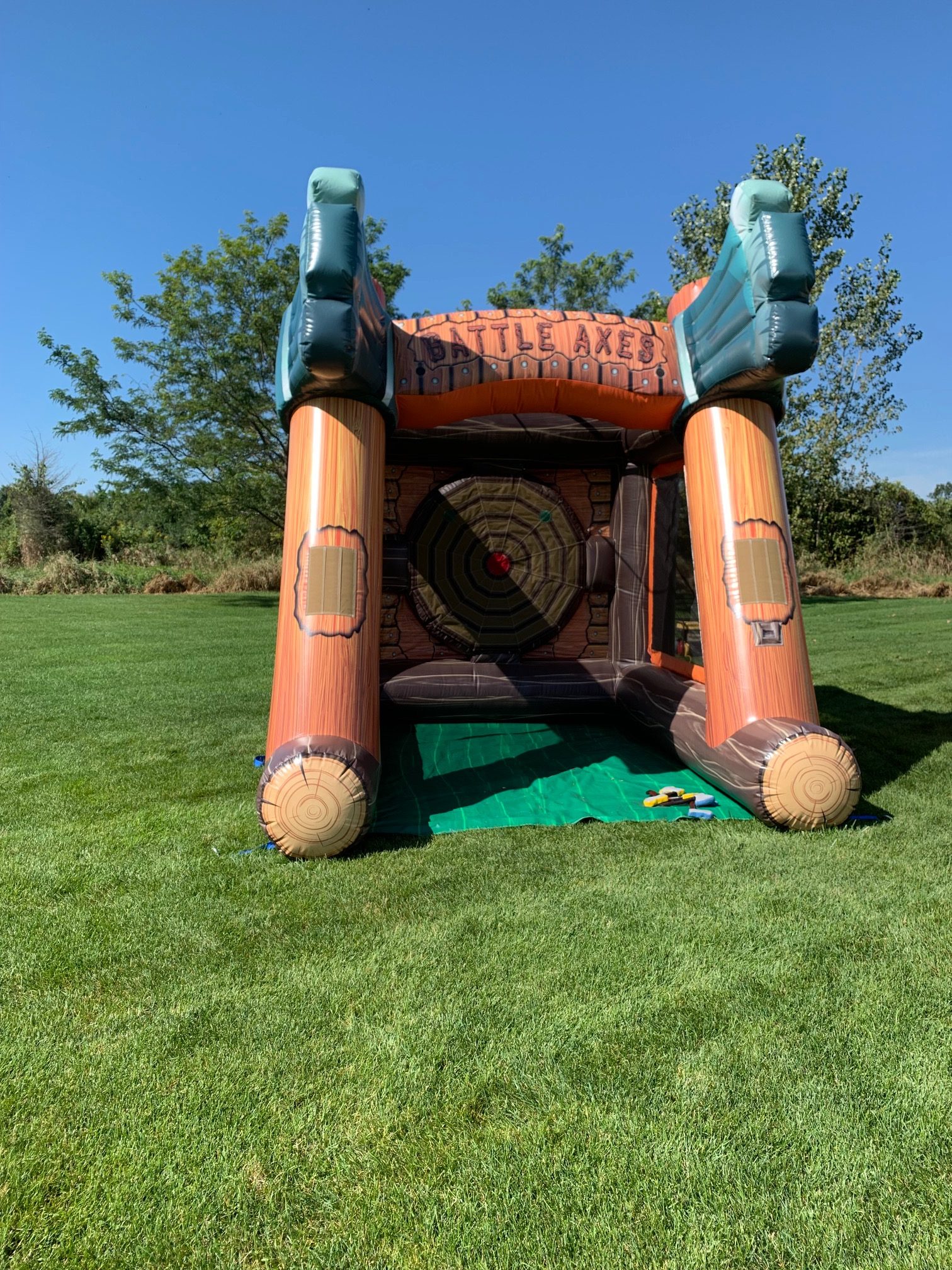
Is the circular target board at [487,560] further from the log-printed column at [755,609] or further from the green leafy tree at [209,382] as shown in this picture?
the green leafy tree at [209,382]

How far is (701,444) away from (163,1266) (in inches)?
147

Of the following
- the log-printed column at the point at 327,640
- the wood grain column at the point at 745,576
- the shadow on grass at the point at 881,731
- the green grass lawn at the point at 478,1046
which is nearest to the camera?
the green grass lawn at the point at 478,1046

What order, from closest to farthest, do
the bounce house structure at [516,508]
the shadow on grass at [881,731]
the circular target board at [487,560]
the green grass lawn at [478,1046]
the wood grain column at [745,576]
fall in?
the green grass lawn at [478,1046] < the bounce house structure at [516,508] < the wood grain column at [745,576] < the shadow on grass at [881,731] < the circular target board at [487,560]

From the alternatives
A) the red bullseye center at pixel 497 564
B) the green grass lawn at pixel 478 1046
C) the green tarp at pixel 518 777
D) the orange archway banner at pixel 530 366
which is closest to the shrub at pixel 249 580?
the red bullseye center at pixel 497 564

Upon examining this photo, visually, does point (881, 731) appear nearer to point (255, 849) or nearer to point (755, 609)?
point (755, 609)

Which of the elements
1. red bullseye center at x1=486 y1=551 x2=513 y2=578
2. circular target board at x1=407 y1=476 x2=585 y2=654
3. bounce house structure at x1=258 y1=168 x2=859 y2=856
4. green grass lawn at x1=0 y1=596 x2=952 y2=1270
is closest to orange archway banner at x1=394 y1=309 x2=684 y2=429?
bounce house structure at x1=258 y1=168 x2=859 y2=856

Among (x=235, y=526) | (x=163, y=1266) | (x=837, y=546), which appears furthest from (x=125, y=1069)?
(x=837, y=546)

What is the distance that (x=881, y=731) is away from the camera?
514 centimetres

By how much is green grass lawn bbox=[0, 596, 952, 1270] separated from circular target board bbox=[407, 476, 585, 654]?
2.35 m

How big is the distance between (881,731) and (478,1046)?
4285 millimetres

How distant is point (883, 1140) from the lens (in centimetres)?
159

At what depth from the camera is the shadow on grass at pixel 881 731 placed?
431 centimetres

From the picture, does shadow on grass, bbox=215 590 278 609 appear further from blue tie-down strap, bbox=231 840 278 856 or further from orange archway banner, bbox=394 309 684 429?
blue tie-down strap, bbox=231 840 278 856

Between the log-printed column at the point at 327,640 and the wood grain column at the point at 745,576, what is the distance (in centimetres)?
164
